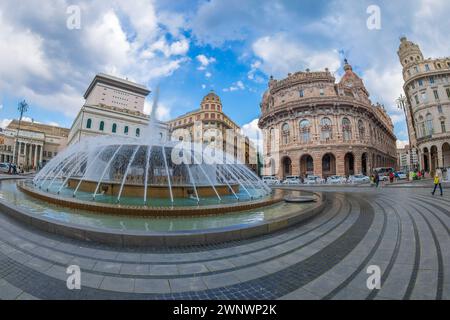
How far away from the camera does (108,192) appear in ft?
30.1

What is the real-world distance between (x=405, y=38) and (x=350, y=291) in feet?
225

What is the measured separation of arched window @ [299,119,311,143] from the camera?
3969 centimetres

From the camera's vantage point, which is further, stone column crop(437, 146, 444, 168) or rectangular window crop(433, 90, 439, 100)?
rectangular window crop(433, 90, 439, 100)

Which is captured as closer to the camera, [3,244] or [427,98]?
[3,244]

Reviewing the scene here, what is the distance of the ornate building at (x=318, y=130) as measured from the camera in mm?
38219

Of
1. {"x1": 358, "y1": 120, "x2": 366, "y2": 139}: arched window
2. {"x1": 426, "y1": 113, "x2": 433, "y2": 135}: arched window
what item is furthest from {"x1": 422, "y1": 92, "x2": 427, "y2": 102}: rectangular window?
{"x1": 358, "y1": 120, "x2": 366, "y2": 139}: arched window

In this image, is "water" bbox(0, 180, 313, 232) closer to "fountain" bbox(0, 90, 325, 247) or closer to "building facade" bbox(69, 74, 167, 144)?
"fountain" bbox(0, 90, 325, 247)

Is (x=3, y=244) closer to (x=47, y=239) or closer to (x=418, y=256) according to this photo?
(x=47, y=239)

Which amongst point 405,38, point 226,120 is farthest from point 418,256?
point 405,38

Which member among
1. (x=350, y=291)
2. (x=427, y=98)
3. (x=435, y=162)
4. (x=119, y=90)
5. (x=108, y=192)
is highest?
(x=119, y=90)

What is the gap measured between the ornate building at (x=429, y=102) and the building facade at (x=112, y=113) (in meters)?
51.3

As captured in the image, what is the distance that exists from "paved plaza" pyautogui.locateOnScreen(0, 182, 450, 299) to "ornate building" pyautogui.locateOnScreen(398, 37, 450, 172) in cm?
5050

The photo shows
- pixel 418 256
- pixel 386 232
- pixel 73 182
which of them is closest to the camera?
pixel 418 256
